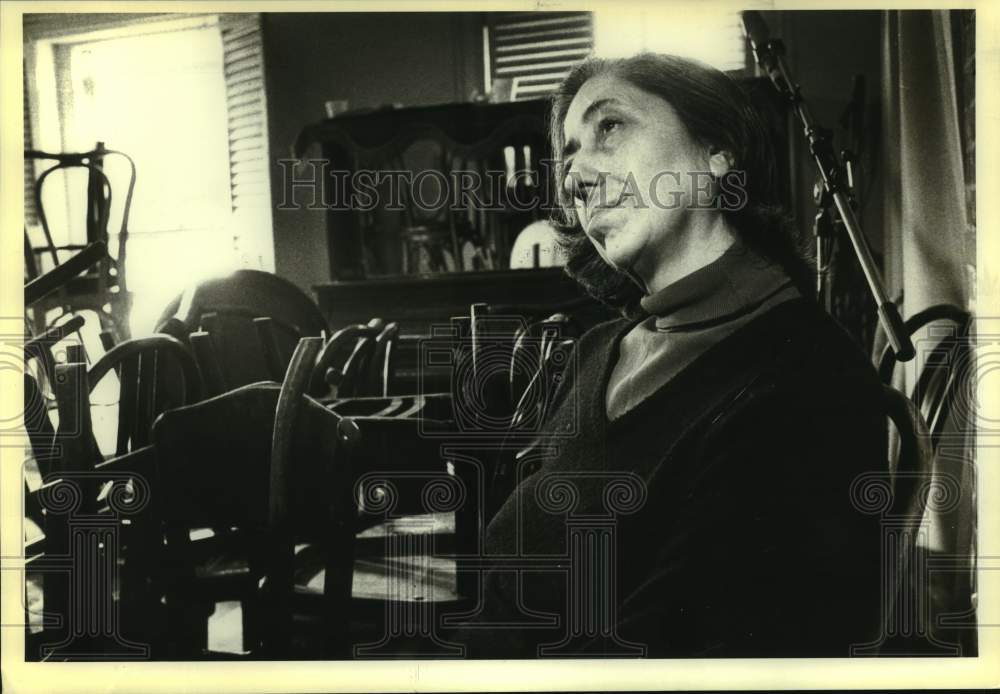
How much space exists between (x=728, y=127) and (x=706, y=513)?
709mm

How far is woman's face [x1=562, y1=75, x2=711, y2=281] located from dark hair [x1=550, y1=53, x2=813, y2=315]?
0.07 ft

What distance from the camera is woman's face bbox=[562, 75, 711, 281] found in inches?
63.6

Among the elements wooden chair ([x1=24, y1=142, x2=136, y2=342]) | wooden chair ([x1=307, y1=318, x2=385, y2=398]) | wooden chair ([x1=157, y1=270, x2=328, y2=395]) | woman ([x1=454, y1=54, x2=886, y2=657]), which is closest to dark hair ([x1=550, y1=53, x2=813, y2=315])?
woman ([x1=454, y1=54, x2=886, y2=657])

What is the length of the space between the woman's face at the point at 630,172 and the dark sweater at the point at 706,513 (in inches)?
6.2

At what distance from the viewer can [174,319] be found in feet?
5.51

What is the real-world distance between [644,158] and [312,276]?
26.0 inches

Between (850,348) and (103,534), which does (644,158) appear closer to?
(850,348)

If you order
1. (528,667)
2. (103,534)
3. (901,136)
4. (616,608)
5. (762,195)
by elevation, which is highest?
(901,136)

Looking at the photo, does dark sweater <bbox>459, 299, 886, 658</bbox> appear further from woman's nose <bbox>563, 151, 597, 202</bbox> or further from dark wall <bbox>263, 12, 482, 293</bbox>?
dark wall <bbox>263, 12, 482, 293</bbox>

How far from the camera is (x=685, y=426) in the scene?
1584 mm

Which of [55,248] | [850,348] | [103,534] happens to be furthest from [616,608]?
[55,248]

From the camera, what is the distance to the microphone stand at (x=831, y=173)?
64.7 inches

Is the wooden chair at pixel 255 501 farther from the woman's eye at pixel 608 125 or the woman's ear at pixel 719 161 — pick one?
the woman's ear at pixel 719 161

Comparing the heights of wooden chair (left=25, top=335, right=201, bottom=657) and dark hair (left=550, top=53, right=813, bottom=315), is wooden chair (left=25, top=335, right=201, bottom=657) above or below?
below
